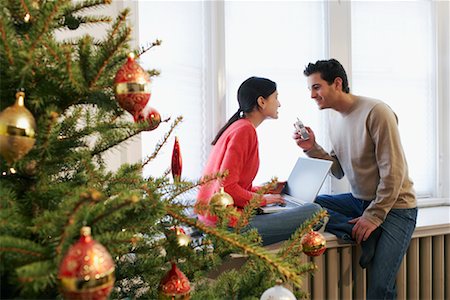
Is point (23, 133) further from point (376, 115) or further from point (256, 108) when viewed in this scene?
point (376, 115)

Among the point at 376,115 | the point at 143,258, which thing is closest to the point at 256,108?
the point at 376,115

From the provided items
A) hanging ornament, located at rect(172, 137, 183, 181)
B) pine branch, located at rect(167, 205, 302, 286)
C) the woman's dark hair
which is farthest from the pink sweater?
pine branch, located at rect(167, 205, 302, 286)

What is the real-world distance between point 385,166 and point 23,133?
1.51 meters

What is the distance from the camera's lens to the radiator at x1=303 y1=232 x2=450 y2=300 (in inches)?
76.0

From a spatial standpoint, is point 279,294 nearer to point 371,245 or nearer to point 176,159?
point 176,159

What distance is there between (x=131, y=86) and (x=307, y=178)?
4.46 feet

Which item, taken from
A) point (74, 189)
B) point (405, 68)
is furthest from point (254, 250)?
point (405, 68)

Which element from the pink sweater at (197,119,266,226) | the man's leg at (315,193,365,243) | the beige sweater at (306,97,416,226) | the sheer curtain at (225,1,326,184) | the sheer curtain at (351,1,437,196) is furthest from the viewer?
the sheer curtain at (351,1,437,196)

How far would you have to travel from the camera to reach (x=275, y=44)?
2176mm

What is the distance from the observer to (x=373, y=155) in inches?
74.4

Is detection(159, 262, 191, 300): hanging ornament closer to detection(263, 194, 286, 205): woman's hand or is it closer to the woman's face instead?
detection(263, 194, 286, 205): woman's hand

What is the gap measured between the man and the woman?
0.75 feet

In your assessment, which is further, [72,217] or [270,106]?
[270,106]

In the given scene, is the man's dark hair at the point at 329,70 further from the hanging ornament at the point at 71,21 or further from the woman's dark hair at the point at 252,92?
the hanging ornament at the point at 71,21
